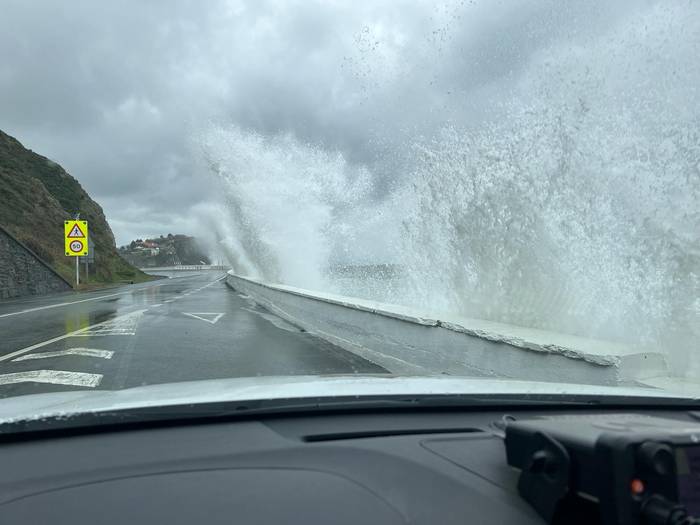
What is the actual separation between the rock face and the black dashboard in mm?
35452

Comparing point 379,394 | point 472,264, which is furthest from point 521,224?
point 379,394

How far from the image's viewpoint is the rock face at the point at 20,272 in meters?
34.2

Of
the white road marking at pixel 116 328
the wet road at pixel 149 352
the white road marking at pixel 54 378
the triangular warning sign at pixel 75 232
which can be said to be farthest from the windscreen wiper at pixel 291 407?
the triangular warning sign at pixel 75 232

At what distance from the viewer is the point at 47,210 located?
6050 cm

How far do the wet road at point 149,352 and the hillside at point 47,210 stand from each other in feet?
108

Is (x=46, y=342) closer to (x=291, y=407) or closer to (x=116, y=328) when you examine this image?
(x=116, y=328)

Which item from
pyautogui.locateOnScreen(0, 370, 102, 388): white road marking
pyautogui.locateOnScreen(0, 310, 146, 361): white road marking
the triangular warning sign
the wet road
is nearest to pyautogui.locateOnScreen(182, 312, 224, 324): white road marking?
the wet road

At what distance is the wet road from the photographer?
8.17 metres

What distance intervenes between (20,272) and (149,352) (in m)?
30.6

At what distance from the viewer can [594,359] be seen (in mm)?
5074

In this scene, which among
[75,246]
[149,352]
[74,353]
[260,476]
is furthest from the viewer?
[75,246]

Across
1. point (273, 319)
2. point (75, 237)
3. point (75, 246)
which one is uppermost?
point (75, 237)

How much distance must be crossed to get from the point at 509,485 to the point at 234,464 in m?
0.90

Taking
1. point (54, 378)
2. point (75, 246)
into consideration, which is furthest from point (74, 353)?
point (75, 246)
